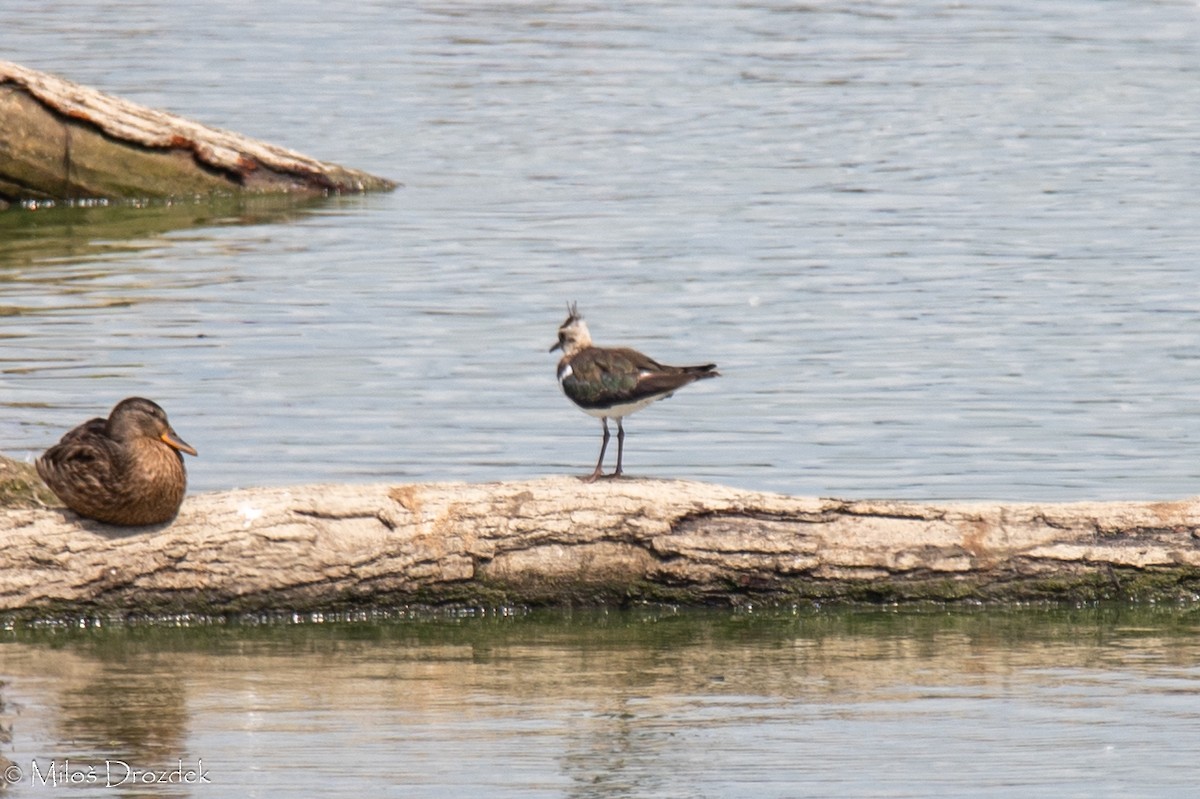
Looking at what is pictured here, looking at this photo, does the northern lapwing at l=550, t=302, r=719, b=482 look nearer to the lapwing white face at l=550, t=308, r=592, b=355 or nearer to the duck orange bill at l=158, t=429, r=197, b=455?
the lapwing white face at l=550, t=308, r=592, b=355

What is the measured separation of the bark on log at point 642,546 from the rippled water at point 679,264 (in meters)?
2.25

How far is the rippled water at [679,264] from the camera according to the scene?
43.6ft

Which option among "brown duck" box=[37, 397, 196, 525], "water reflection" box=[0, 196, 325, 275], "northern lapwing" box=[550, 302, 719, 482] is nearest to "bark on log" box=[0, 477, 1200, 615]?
"brown duck" box=[37, 397, 196, 525]

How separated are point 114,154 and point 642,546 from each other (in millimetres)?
12888

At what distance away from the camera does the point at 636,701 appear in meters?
8.63

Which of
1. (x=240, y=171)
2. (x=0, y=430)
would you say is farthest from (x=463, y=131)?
(x=0, y=430)

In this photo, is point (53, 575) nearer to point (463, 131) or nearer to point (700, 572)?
point (700, 572)

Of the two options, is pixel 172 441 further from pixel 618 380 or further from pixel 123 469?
pixel 618 380

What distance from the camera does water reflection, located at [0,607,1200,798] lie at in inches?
301

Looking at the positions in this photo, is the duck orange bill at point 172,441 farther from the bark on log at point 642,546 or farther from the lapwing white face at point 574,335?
the lapwing white face at point 574,335

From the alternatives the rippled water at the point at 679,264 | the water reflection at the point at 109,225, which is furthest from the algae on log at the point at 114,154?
the rippled water at the point at 679,264

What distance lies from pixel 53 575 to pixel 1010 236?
1236cm

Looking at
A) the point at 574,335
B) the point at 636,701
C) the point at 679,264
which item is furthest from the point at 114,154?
the point at 636,701

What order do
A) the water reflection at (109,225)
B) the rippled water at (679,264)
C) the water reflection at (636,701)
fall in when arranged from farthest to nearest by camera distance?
the water reflection at (109,225)
the rippled water at (679,264)
the water reflection at (636,701)
